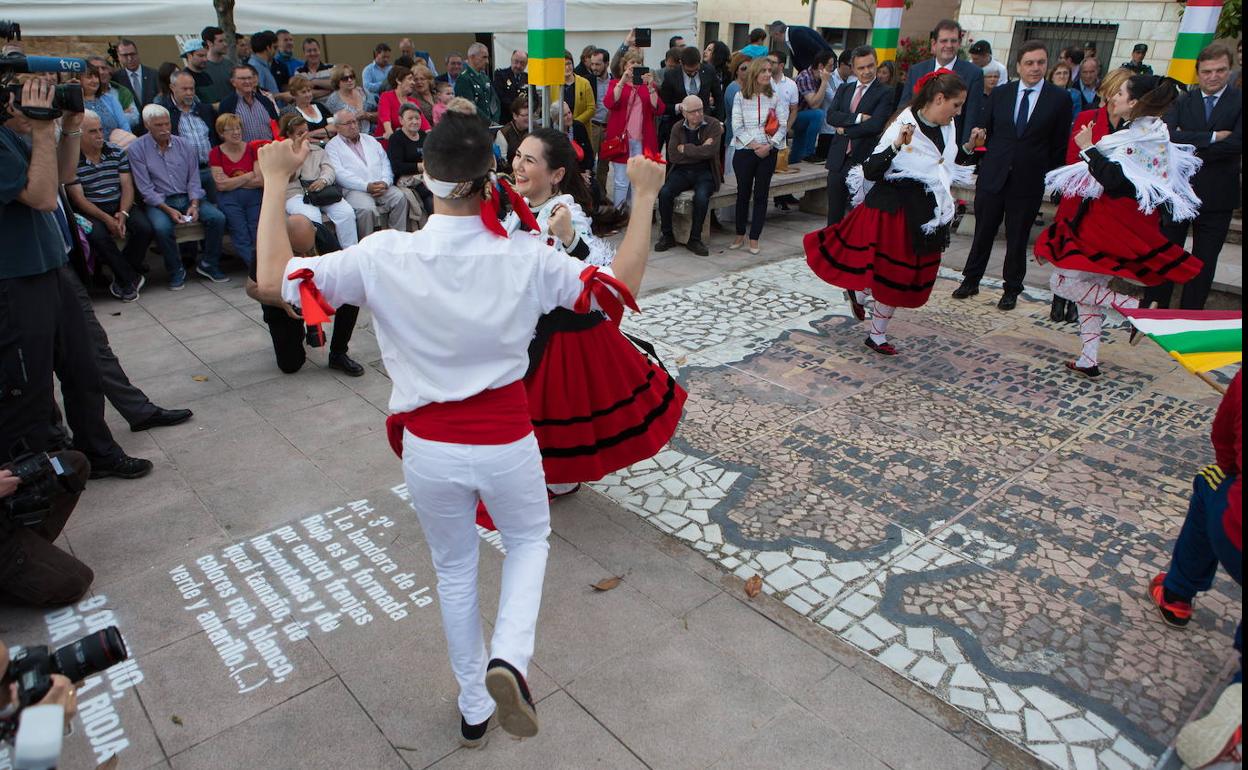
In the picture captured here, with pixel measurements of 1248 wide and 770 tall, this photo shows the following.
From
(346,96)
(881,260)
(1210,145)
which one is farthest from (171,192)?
(1210,145)

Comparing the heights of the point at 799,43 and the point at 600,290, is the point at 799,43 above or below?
above

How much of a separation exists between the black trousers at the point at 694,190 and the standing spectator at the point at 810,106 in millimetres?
2848

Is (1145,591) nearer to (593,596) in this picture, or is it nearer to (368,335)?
(593,596)

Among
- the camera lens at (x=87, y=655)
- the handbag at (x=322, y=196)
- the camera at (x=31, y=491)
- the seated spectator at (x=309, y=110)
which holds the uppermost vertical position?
the seated spectator at (x=309, y=110)

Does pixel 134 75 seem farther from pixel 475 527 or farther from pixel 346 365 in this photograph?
pixel 475 527

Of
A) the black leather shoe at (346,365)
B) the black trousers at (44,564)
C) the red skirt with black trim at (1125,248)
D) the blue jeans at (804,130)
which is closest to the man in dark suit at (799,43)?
the blue jeans at (804,130)

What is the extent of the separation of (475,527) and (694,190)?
22.8 ft

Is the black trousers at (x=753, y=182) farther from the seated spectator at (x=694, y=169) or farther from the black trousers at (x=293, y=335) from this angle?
the black trousers at (x=293, y=335)

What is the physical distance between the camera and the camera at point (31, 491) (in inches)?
123

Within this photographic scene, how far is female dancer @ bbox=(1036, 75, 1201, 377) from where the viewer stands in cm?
531

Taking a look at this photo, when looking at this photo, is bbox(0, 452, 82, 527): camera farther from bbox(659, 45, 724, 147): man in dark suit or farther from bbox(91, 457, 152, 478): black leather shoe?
bbox(659, 45, 724, 147): man in dark suit

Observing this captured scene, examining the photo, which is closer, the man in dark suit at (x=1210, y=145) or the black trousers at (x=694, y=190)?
the man in dark suit at (x=1210, y=145)

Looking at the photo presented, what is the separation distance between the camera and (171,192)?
295 inches

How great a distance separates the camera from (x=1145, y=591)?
3.58 metres
